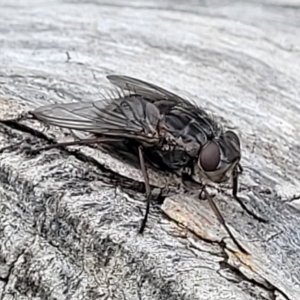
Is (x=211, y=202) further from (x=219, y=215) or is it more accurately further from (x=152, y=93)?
(x=152, y=93)

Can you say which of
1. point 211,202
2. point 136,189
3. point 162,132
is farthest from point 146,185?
point 162,132

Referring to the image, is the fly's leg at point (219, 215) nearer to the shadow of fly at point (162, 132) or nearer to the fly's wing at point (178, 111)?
the shadow of fly at point (162, 132)

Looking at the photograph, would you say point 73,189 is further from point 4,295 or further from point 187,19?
point 187,19

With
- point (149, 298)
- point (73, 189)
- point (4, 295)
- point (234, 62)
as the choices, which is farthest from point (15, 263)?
point (234, 62)

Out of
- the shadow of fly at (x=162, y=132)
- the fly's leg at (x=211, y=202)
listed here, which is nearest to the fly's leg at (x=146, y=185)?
the shadow of fly at (x=162, y=132)

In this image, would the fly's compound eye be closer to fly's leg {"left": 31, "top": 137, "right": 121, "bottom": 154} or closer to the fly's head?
the fly's head
